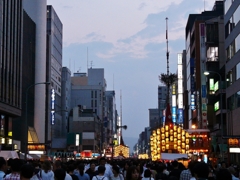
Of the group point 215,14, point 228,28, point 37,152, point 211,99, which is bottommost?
point 37,152

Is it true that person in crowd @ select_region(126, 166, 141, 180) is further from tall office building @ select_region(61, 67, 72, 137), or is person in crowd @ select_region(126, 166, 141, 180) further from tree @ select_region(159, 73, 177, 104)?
tall office building @ select_region(61, 67, 72, 137)

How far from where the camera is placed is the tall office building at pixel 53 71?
322 ft

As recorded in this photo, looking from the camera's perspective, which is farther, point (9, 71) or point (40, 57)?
point (40, 57)

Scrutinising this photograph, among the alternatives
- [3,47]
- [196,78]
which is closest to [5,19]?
[3,47]

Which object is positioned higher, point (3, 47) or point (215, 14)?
A: point (215, 14)

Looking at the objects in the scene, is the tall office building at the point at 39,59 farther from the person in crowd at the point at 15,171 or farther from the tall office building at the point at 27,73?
the person in crowd at the point at 15,171

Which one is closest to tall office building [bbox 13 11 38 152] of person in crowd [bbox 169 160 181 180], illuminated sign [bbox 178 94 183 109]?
illuminated sign [bbox 178 94 183 109]

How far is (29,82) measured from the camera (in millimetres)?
82312

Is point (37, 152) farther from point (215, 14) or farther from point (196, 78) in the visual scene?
point (215, 14)

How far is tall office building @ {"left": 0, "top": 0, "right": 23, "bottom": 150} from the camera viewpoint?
2184 inches

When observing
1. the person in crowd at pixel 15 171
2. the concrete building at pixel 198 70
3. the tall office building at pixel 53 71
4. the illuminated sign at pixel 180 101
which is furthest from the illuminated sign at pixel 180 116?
the person in crowd at pixel 15 171

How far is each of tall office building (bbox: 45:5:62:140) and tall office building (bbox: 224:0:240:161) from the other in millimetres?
45673

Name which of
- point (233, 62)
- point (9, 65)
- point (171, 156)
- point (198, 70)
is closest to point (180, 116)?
point (198, 70)

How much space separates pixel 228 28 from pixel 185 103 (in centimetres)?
4862
